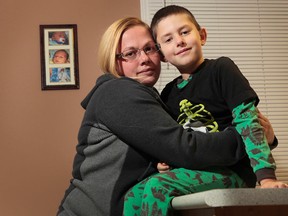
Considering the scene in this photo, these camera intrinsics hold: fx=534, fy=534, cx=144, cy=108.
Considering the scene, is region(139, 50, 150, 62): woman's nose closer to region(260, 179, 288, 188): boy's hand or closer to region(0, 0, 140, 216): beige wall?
region(260, 179, 288, 188): boy's hand

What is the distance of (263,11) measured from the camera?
142 inches

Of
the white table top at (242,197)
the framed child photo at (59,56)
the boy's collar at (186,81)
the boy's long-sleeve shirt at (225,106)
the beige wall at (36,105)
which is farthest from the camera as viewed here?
the framed child photo at (59,56)

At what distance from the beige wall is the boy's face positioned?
4.31 feet

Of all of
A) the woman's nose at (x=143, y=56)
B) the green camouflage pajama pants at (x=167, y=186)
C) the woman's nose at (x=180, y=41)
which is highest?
the woman's nose at (x=180, y=41)

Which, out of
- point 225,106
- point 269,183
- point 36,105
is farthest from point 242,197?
point 36,105

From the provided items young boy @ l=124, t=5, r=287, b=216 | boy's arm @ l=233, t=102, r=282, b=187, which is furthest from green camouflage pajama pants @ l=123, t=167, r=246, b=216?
boy's arm @ l=233, t=102, r=282, b=187

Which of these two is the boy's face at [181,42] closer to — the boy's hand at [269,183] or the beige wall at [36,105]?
the boy's hand at [269,183]

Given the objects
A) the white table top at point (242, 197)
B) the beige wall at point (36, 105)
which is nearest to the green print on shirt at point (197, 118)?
the white table top at point (242, 197)

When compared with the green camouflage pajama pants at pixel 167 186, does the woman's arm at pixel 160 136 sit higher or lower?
higher

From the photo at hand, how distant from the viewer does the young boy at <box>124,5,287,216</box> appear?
1.63 m

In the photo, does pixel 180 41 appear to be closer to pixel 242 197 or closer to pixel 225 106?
pixel 225 106

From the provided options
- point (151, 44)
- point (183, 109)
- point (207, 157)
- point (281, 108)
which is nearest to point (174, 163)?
point (207, 157)

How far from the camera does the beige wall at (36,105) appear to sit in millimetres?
3107

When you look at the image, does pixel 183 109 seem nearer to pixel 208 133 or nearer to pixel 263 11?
pixel 208 133
